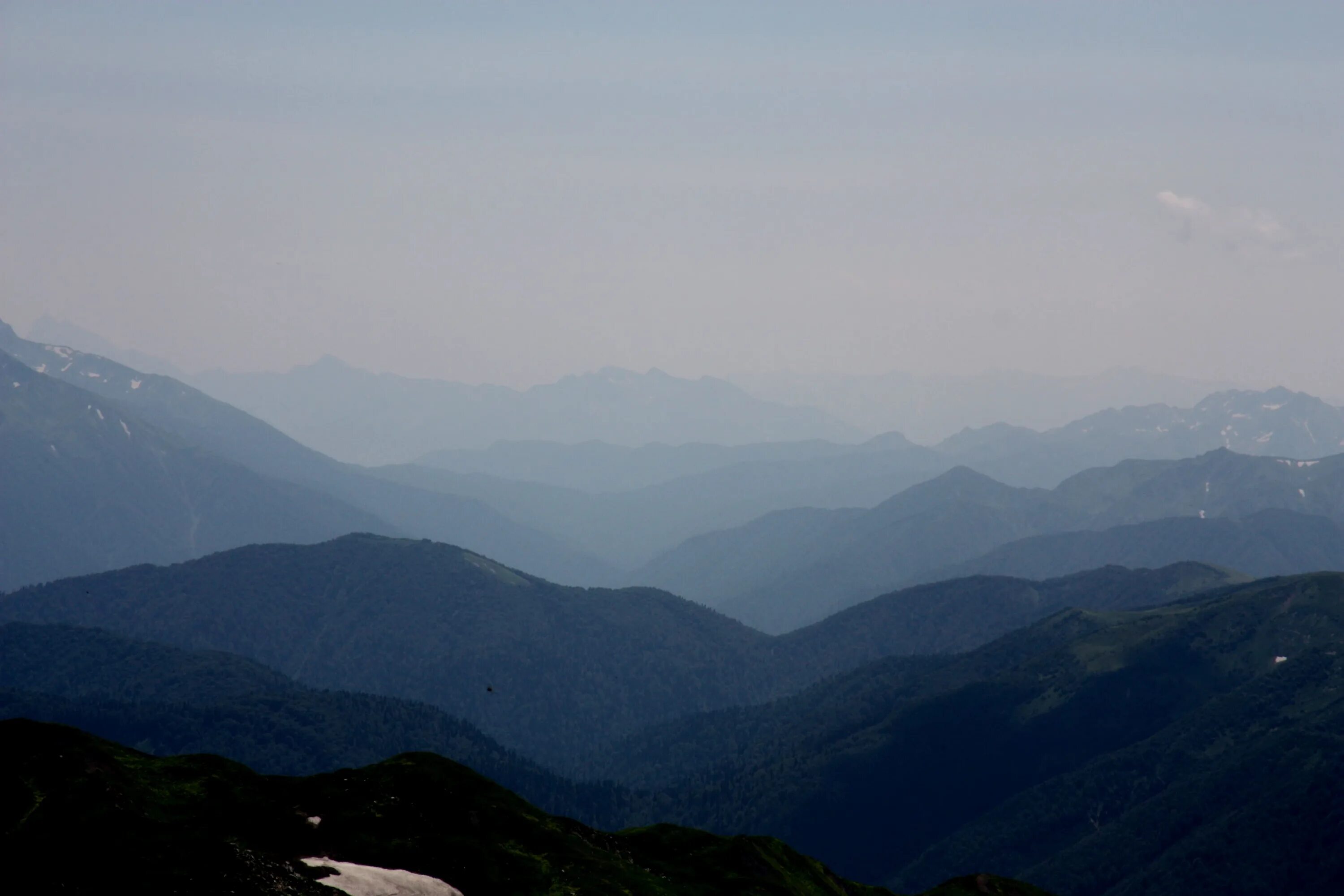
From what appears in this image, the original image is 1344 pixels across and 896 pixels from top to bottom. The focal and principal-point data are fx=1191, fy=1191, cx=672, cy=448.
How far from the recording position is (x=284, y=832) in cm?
8344

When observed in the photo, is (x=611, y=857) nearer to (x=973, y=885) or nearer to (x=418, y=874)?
(x=418, y=874)

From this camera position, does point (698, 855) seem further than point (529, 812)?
Yes

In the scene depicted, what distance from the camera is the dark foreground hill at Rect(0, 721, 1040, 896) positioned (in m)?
73.2

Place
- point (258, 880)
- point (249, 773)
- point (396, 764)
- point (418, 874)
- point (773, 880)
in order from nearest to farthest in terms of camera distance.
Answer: point (258, 880) → point (418, 874) → point (249, 773) → point (396, 764) → point (773, 880)

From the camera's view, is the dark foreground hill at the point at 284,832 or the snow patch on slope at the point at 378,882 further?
the snow patch on slope at the point at 378,882

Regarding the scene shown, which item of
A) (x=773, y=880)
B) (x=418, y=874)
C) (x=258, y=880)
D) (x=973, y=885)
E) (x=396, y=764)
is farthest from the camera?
(x=973, y=885)

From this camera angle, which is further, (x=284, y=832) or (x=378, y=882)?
(x=284, y=832)

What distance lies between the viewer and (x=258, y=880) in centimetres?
7412

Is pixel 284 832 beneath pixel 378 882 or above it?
above

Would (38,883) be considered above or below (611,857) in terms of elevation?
above

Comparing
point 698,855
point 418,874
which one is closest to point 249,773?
point 418,874

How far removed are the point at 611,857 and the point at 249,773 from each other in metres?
30.9

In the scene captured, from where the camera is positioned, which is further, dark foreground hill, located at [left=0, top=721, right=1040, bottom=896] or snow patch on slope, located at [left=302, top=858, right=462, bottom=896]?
snow patch on slope, located at [left=302, top=858, right=462, bottom=896]

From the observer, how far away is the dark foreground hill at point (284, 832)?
2884 inches
